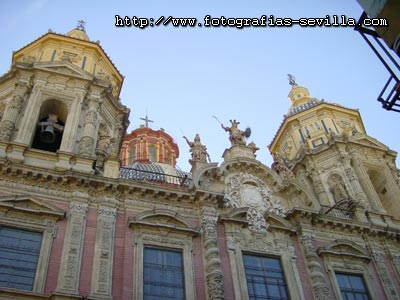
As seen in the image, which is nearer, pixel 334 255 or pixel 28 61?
pixel 334 255

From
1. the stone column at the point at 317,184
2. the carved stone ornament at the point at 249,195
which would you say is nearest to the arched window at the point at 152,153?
the stone column at the point at 317,184

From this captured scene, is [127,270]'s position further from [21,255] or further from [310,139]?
[310,139]

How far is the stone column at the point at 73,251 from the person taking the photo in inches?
598

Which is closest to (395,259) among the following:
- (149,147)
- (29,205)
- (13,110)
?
(29,205)

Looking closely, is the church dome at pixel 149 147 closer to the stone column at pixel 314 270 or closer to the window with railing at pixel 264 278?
the stone column at pixel 314 270

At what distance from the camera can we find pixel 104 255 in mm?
16625

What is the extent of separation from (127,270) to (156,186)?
156 inches

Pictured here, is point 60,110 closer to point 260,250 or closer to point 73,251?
point 73,251

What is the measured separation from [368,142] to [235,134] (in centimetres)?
913

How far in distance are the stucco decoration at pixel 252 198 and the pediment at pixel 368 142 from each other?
909 cm

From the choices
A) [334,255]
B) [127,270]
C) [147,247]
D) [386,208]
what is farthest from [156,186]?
[386,208]

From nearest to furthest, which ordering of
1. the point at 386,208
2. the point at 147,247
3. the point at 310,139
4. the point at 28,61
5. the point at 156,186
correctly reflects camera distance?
the point at 147,247 → the point at 156,186 → the point at 28,61 → the point at 386,208 → the point at 310,139

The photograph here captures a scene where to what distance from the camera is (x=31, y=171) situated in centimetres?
1798

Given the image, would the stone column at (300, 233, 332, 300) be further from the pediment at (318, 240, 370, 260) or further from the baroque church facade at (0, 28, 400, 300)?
the pediment at (318, 240, 370, 260)
